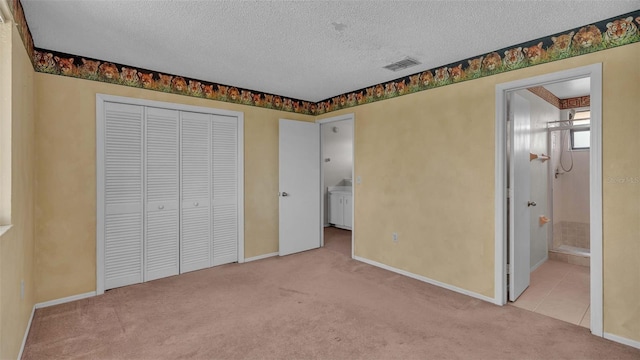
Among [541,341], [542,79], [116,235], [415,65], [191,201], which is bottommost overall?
[541,341]

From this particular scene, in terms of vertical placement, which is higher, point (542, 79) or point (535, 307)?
point (542, 79)

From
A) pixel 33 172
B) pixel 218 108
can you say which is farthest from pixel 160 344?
pixel 218 108

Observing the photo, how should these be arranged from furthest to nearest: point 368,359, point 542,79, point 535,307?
point 535,307, point 542,79, point 368,359

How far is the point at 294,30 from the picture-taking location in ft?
7.88

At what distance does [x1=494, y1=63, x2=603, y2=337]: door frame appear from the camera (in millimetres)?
2285

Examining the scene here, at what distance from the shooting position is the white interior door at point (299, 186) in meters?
4.48

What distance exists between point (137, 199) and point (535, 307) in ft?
13.5

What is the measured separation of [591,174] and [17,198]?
410cm

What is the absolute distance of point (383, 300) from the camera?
294cm

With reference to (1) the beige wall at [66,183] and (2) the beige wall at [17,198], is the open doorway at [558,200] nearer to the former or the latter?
(2) the beige wall at [17,198]

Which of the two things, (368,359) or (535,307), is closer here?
(368,359)

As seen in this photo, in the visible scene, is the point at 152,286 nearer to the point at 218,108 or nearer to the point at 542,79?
the point at 218,108

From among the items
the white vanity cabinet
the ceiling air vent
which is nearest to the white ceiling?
the ceiling air vent

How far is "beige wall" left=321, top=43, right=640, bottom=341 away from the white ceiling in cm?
45
